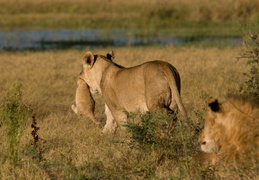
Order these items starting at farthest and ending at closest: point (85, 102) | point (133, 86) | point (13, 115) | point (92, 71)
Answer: point (85, 102) → point (92, 71) → point (133, 86) → point (13, 115)

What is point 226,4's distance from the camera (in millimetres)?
26047

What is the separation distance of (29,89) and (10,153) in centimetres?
500

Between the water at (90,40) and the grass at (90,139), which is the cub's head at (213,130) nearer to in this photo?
the grass at (90,139)

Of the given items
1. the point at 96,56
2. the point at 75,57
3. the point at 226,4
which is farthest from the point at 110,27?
the point at 96,56

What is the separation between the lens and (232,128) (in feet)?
13.5

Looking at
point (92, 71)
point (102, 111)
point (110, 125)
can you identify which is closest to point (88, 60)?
point (92, 71)

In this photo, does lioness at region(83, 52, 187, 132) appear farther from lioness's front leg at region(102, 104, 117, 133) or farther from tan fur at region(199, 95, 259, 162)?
tan fur at region(199, 95, 259, 162)

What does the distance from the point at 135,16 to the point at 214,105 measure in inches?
908

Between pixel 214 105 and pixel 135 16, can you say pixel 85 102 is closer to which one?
pixel 214 105

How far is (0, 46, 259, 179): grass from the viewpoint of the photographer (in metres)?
4.90

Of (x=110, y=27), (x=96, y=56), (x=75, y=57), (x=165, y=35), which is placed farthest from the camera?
(x=110, y=27)

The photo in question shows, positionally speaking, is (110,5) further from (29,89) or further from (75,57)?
(29,89)

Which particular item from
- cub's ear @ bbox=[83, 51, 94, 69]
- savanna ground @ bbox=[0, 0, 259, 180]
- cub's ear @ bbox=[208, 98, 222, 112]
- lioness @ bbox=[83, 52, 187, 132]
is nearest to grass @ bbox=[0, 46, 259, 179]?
savanna ground @ bbox=[0, 0, 259, 180]

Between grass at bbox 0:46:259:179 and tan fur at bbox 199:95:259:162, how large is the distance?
0.17m
